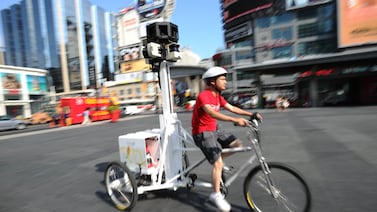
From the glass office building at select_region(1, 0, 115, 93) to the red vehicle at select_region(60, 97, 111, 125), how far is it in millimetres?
59648

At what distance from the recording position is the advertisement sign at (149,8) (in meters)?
73.8

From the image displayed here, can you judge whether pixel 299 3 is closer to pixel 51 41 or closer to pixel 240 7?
pixel 240 7

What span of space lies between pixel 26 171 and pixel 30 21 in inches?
3795

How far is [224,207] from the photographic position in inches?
129

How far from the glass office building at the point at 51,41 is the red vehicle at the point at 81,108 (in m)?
59.6

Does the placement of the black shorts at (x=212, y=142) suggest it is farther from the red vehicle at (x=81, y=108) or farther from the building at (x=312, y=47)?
the building at (x=312, y=47)

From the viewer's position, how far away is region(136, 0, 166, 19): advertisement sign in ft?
242

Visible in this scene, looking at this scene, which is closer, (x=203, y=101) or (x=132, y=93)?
(x=203, y=101)

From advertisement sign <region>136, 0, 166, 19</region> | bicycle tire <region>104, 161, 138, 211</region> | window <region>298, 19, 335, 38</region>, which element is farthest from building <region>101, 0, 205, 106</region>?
bicycle tire <region>104, 161, 138, 211</region>

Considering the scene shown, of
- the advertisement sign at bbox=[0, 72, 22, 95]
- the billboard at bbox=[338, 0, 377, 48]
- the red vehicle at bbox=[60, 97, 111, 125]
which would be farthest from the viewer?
the advertisement sign at bbox=[0, 72, 22, 95]

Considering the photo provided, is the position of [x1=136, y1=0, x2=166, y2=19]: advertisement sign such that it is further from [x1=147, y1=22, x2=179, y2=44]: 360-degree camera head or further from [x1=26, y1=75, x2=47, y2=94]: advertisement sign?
[x1=147, y1=22, x2=179, y2=44]: 360-degree camera head

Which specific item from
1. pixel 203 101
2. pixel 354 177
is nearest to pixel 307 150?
pixel 354 177

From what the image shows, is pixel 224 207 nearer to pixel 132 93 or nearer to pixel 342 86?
pixel 342 86

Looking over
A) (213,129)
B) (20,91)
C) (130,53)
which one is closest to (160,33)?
(213,129)
